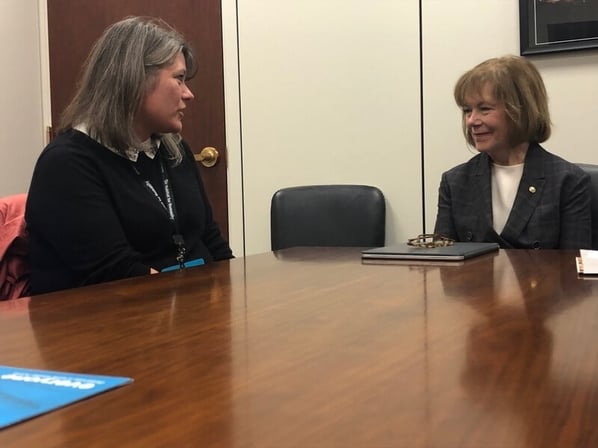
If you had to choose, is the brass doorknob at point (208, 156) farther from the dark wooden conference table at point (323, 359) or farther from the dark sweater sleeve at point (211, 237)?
the dark wooden conference table at point (323, 359)

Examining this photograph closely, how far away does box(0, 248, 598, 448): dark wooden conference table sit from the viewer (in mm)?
508

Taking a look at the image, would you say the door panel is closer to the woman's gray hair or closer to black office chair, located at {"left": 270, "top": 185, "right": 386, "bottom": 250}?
black office chair, located at {"left": 270, "top": 185, "right": 386, "bottom": 250}

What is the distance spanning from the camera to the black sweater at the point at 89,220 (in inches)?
67.1

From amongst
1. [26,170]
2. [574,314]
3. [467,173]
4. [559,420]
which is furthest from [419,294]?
[26,170]

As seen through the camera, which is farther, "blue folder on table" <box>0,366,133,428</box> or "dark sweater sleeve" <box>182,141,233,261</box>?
"dark sweater sleeve" <box>182,141,233,261</box>

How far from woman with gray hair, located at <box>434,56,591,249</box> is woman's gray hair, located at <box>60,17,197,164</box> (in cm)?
87

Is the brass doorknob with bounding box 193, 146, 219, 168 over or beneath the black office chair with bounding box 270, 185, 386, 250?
over

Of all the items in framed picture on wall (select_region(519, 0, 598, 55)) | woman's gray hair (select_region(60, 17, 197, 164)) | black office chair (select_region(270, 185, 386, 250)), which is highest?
framed picture on wall (select_region(519, 0, 598, 55))

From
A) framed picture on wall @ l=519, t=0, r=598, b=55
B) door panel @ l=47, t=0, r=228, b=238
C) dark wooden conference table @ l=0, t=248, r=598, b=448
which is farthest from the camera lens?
door panel @ l=47, t=0, r=228, b=238

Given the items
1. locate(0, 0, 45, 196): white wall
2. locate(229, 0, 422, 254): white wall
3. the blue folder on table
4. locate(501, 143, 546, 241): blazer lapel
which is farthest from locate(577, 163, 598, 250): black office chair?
locate(0, 0, 45, 196): white wall

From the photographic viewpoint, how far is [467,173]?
2.30 metres

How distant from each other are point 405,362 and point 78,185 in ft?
4.06

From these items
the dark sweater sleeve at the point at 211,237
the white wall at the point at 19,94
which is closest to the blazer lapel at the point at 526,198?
the dark sweater sleeve at the point at 211,237

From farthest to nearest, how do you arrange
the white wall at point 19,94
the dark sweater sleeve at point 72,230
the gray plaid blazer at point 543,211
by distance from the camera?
1. the white wall at point 19,94
2. the gray plaid blazer at point 543,211
3. the dark sweater sleeve at point 72,230
